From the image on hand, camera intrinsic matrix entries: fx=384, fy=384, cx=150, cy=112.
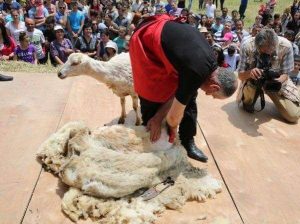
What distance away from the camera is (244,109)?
5242mm

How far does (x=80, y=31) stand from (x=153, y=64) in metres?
7.35

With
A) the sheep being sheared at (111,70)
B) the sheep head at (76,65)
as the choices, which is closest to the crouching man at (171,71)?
the sheep being sheared at (111,70)

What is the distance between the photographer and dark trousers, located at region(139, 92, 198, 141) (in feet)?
11.5

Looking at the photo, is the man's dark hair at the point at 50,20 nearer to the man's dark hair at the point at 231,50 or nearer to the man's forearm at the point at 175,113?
the man's dark hair at the point at 231,50

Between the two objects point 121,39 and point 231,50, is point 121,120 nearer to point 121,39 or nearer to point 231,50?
point 231,50

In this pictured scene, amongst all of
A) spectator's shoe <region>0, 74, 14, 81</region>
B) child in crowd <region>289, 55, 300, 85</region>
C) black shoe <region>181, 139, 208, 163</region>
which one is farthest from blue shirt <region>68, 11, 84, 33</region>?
black shoe <region>181, 139, 208, 163</region>

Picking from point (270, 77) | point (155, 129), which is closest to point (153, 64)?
point (155, 129)

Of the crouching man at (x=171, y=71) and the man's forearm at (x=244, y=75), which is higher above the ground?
the crouching man at (x=171, y=71)

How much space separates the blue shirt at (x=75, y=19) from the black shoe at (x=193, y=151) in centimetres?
702

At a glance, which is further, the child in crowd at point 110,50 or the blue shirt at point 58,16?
the blue shirt at point 58,16

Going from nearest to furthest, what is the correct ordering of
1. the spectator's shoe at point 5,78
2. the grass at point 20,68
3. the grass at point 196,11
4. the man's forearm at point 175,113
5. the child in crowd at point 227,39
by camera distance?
the man's forearm at point 175,113
the spectator's shoe at point 5,78
the grass at point 20,68
the grass at point 196,11
the child in crowd at point 227,39

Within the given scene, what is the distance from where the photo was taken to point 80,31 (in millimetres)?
9953

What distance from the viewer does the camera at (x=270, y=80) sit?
15.6ft

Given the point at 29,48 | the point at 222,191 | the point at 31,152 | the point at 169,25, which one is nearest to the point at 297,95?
the point at 222,191
